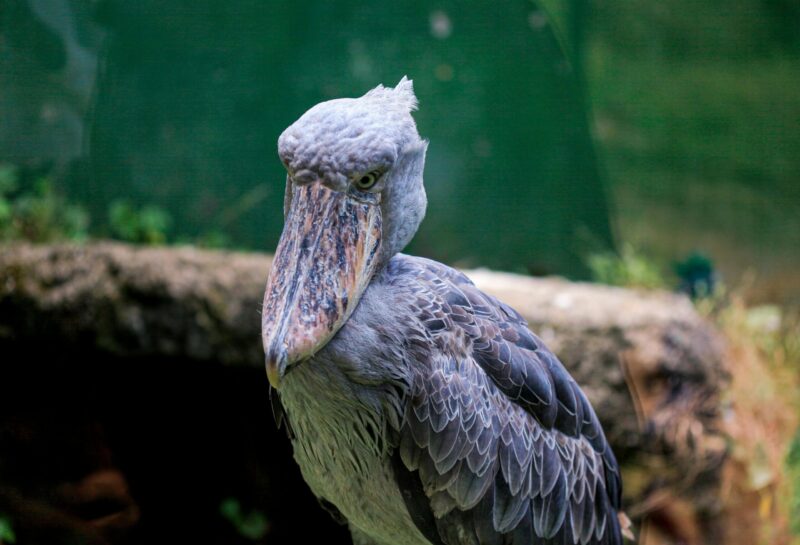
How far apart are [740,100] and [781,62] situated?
324mm

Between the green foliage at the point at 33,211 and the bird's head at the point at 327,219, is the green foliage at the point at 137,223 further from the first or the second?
the bird's head at the point at 327,219

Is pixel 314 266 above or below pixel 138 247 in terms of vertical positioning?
above

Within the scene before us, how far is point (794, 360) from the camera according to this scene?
4246 millimetres

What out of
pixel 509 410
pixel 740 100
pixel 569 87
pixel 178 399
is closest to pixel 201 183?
pixel 178 399

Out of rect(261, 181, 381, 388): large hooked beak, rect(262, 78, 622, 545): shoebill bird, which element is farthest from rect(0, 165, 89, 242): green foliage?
rect(261, 181, 381, 388): large hooked beak

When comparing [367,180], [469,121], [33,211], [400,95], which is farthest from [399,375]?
[469,121]

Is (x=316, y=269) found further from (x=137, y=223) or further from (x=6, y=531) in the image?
(x=137, y=223)

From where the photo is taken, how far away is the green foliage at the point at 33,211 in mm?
3297

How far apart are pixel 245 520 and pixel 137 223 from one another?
140cm

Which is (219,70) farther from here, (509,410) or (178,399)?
(509,410)

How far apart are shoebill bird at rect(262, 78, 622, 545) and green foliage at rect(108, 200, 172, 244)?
2.15m

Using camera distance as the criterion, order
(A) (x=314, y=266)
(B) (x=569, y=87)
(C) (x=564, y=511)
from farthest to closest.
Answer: (B) (x=569, y=87), (C) (x=564, y=511), (A) (x=314, y=266)

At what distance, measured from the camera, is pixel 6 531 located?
2990mm

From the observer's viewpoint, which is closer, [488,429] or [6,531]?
[488,429]
